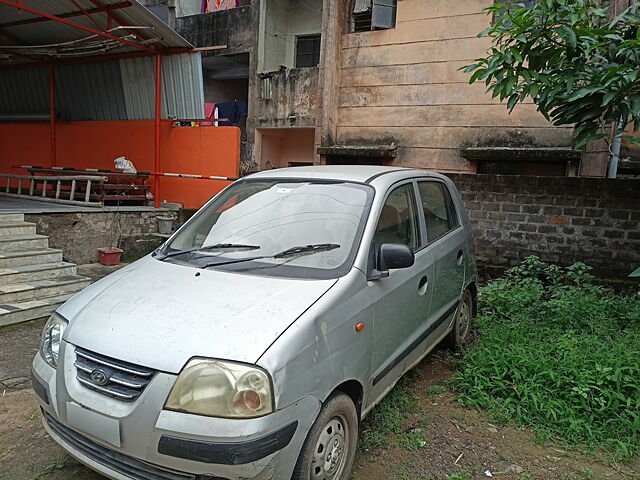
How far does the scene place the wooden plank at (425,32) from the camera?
8.65 m

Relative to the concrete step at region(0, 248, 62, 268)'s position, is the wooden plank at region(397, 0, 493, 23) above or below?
above

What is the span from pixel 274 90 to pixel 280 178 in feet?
35.3

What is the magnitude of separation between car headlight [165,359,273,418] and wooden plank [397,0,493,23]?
28.7 feet

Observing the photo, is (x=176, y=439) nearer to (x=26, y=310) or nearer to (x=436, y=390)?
(x=436, y=390)

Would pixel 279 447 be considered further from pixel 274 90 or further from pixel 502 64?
pixel 274 90

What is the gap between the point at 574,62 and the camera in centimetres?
420

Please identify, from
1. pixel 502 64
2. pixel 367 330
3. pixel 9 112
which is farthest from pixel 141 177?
pixel 367 330

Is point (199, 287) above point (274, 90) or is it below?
below

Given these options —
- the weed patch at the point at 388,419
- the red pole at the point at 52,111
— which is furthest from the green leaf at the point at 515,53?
the red pole at the point at 52,111

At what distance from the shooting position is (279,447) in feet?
6.41

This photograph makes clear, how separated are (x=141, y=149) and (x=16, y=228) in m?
3.56

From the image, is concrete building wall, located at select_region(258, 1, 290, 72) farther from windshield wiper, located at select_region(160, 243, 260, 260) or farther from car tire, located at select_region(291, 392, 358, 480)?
car tire, located at select_region(291, 392, 358, 480)

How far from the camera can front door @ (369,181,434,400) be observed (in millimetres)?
2748

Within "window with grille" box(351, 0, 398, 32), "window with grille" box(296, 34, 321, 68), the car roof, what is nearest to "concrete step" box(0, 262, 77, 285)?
the car roof
